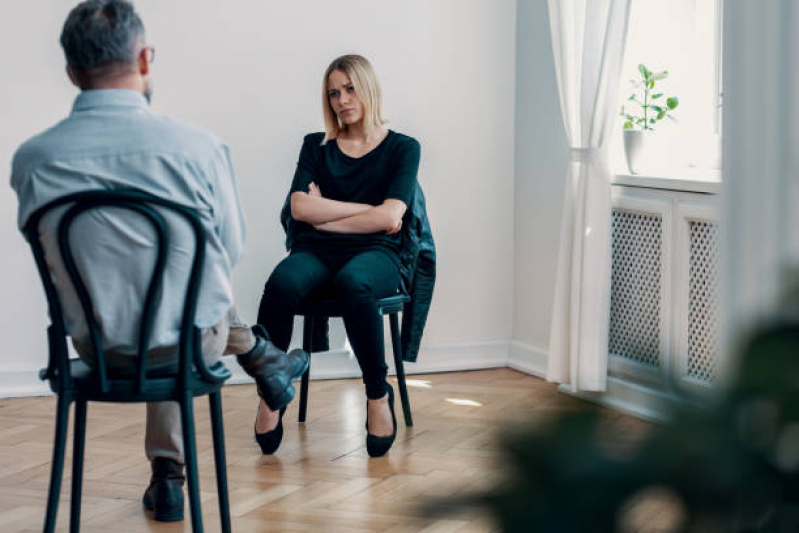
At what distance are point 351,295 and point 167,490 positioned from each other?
0.85m

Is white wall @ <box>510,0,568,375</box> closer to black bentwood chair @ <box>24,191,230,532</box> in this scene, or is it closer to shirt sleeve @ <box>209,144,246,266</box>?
shirt sleeve @ <box>209,144,246,266</box>

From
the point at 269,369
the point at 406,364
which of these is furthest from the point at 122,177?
the point at 406,364

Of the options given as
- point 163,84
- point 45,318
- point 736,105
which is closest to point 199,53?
point 163,84

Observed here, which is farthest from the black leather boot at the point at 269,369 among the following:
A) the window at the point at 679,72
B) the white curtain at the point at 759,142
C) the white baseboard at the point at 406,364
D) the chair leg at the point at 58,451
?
the window at the point at 679,72

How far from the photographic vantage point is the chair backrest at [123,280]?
74.2 inches

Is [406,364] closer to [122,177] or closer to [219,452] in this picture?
[219,452]

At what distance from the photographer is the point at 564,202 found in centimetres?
390

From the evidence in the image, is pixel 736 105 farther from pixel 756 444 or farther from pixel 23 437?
pixel 23 437

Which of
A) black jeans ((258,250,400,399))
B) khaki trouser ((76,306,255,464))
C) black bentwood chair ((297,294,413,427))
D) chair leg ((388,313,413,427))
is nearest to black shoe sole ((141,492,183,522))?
khaki trouser ((76,306,255,464))

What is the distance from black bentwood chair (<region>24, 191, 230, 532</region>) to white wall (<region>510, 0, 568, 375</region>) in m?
2.40

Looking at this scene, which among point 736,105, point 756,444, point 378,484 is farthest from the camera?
point 378,484

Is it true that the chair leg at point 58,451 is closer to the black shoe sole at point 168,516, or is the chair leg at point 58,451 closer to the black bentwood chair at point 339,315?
the black shoe sole at point 168,516

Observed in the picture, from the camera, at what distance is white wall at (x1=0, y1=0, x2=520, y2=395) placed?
4004 millimetres

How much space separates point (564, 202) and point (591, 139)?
0.97 ft
